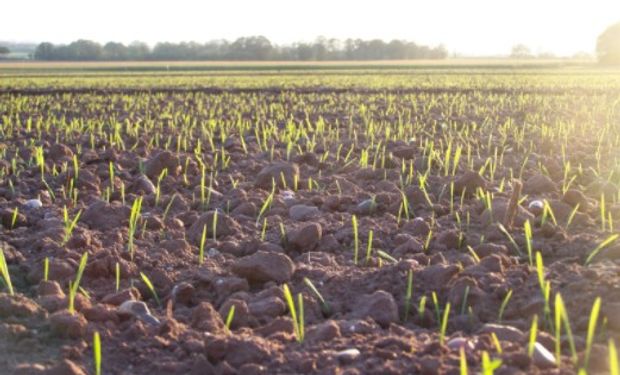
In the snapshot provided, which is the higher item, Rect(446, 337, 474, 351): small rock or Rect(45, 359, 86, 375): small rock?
Rect(446, 337, 474, 351): small rock

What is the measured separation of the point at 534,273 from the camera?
8.70 feet

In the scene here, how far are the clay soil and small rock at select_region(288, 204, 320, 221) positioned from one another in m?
0.02

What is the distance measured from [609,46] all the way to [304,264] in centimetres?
5607

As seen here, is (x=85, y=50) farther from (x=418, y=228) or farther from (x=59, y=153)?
(x=418, y=228)

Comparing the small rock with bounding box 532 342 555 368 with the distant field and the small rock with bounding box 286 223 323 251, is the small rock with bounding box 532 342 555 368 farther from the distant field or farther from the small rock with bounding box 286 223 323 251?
the distant field

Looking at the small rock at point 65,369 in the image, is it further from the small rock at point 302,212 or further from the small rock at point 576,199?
the small rock at point 576,199

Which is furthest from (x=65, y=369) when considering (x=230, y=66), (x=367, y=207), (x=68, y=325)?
(x=230, y=66)

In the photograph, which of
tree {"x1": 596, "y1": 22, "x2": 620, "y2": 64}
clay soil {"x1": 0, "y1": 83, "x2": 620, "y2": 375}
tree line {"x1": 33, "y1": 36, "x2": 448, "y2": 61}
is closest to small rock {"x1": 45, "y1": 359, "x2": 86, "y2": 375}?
clay soil {"x1": 0, "y1": 83, "x2": 620, "y2": 375}

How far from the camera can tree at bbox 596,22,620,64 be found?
2028 inches

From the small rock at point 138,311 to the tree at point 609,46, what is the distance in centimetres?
5312

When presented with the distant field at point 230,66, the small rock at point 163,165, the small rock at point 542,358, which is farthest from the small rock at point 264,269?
the distant field at point 230,66

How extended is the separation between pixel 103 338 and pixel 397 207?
79.7 inches

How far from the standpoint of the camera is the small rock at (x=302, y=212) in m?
3.85

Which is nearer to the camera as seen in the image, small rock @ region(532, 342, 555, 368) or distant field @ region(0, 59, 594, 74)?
small rock @ region(532, 342, 555, 368)
